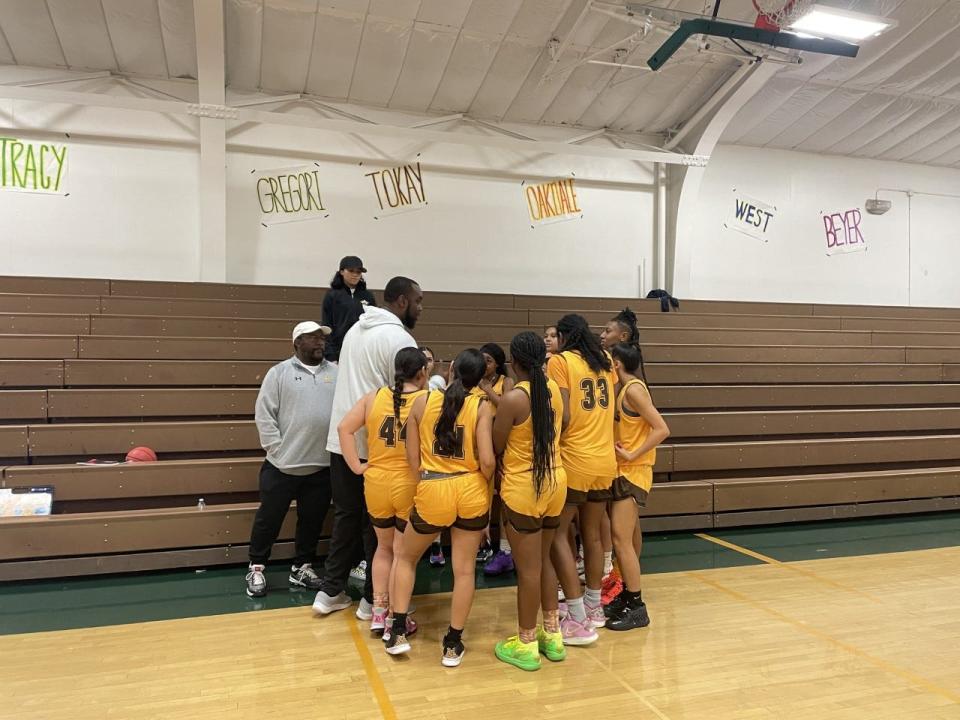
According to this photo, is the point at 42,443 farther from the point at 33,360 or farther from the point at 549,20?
the point at 549,20

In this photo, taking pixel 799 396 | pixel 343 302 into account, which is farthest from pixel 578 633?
pixel 799 396

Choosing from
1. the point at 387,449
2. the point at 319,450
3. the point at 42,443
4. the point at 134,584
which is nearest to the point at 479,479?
the point at 387,449

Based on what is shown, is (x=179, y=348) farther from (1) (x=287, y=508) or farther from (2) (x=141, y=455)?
(1) (x=287, y=508)

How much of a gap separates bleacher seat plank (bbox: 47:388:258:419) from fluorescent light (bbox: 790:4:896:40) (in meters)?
5.25

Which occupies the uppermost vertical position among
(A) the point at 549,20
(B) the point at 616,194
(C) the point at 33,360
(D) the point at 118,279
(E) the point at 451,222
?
(A) the point at 549,20

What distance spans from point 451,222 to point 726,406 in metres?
4.53

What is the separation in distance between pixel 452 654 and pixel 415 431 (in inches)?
37.4

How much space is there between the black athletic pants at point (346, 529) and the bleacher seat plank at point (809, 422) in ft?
10.4

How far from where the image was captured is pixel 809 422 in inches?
235

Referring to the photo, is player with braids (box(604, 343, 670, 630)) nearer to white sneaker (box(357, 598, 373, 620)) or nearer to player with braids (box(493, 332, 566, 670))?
player with braids (box(493, 332, 566, 670))

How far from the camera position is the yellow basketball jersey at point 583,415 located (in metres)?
Answer: 2.92

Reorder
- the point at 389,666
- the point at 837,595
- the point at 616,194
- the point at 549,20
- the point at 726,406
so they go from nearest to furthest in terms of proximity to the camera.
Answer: the point at 389,666
the point at 837,595
the point at 726,406
the point at 549,20
the point at 616,194

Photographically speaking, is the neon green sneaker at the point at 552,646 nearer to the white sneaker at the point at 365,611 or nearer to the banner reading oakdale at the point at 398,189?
the white sneaker at the point at 365,611

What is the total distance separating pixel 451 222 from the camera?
8.86m
